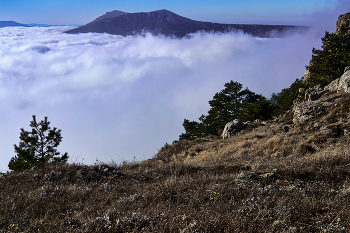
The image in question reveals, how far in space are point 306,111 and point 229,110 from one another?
22855mm

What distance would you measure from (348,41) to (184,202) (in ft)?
113

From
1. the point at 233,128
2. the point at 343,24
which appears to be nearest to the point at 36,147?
the point at 233,128

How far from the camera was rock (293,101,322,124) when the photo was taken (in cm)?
1612

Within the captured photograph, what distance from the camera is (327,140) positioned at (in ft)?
37.4

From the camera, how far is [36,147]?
19016 mm

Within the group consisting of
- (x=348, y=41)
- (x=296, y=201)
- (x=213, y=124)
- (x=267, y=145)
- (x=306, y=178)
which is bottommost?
(x=213, y=124)

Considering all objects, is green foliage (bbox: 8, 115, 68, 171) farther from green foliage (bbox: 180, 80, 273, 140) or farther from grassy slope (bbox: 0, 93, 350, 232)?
green foliage (bbox: 180, 80, 273, 140)

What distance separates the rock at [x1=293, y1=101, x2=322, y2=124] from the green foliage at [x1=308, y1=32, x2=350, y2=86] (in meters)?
11.8

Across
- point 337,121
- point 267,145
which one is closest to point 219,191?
point 267,145

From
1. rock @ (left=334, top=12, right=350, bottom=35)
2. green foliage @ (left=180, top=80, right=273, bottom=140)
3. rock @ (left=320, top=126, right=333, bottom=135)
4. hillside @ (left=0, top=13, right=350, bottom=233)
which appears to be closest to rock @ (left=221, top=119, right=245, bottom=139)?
rock @ (left=320, top=126, right=333, bottom=135)

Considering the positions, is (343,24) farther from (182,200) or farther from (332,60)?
(182,200)

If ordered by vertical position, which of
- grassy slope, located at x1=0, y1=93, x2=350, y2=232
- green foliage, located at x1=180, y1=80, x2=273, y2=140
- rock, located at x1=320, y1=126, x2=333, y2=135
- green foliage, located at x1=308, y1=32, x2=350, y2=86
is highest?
green foliage, located at x1=308, y1=32, x2=350, y2=86

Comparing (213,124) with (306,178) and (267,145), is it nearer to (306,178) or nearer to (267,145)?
(267,145)

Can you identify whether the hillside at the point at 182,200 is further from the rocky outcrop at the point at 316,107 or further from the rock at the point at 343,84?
the rock at the point at 343,84
